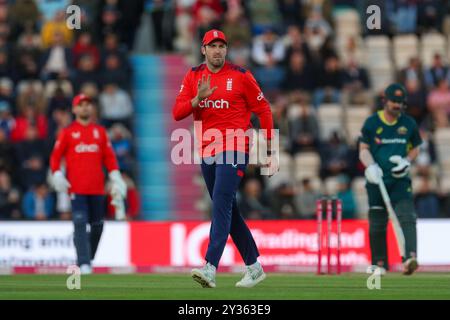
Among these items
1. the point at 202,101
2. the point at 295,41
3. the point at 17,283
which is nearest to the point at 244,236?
the point at 202,101

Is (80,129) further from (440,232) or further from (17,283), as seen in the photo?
(440,232)

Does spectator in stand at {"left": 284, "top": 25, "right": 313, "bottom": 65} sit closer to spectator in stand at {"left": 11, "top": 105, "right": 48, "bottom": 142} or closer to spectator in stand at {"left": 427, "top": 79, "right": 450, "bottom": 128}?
spectator in stand at {"left": 427, "top": 79, "right": 450, "bottom": 128}

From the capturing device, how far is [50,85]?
2788 cm

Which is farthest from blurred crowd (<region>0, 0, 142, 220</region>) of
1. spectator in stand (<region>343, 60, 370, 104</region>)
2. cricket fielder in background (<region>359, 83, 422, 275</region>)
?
cricket fielder in background (<region>359, 83, 422, 275</region>)

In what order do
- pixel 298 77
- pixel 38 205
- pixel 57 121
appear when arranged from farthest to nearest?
1. pixel 298 77
2. pixel 57 121
3. pixel 38 205

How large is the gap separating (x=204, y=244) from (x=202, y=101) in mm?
9463

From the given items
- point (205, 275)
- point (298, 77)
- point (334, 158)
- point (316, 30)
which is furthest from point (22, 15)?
point (205, 275)

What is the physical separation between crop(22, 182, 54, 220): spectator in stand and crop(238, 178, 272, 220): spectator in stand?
3317 mm

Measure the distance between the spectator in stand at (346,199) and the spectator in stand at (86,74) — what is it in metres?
5.08

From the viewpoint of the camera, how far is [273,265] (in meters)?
24.9

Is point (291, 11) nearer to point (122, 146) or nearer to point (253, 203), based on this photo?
point (122, 146)

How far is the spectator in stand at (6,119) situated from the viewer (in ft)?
88.8

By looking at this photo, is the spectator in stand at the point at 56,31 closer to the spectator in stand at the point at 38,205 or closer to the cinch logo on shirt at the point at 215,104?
the spectator in stand at the point at 38,205

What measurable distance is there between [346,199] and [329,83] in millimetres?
3245
